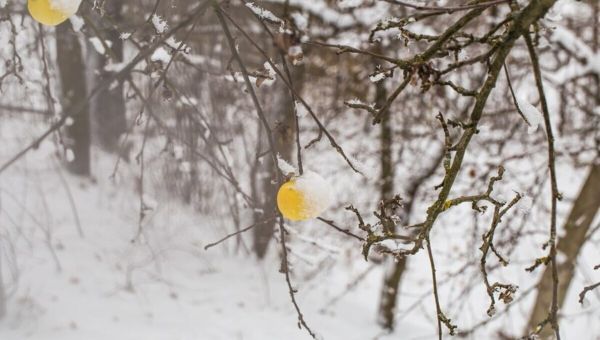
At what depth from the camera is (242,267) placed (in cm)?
650

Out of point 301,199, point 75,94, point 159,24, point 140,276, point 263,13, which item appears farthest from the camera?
point 75,94

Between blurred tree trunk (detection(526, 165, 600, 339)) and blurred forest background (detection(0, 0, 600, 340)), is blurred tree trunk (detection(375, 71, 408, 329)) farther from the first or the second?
blurred tree trunk (detection(526, 165, 600, 339))

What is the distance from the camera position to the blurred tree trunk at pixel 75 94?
576 cm

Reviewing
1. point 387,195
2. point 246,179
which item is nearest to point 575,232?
point 387,195

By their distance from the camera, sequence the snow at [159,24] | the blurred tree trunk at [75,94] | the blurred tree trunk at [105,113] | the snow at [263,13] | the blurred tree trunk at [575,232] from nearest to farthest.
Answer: the snow at [263,13]
the snow at [159,24]
the blurred tree trunk at [575,232]
the blurred tree trunk at [105,113]
the blurred tree trunk at [75,94]

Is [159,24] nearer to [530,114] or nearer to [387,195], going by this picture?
[530,114]

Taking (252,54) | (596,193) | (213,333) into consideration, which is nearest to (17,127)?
(252,54)

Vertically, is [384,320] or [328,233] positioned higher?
[328,233]

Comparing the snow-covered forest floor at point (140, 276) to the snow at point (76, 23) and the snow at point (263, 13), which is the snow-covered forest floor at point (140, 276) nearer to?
the snow at point (76, 23)

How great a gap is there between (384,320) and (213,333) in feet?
7.47

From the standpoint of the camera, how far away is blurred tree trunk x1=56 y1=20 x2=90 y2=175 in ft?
18.9

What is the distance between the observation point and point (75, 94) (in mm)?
6070

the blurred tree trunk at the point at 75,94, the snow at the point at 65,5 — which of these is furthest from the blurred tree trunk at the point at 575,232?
the blurred tree trunk at the point at 75,94

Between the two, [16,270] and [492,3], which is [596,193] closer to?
[492,3]
